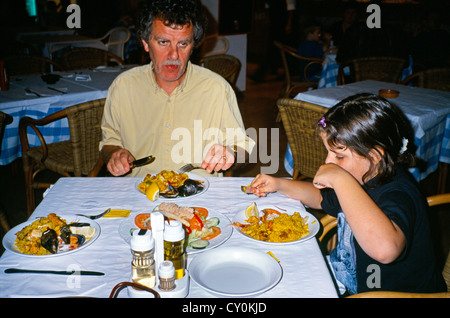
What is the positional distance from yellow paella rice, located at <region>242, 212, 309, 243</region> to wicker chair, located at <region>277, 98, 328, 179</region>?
128 centimetres

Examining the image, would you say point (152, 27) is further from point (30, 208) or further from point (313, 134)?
point (30, 208)

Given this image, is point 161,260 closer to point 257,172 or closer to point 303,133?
point 303,133

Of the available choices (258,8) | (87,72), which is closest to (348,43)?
(87,72)

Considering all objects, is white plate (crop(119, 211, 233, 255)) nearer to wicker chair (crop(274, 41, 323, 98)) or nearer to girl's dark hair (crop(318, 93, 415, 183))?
girl's dark hair (crop(318, 93, 415, 183))

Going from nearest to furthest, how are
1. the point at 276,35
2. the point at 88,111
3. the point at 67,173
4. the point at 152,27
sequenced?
the point at 152,27 → the point at 88,111 → the point at 67,173 → the point at 276,35

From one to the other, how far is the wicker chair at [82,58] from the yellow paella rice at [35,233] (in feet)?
A: 13.2

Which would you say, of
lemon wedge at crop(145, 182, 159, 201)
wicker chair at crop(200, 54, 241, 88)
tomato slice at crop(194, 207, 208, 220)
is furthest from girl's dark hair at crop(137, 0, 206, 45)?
wicker chair at crop(200, 54, 241, 88)

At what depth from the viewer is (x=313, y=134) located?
274 cm

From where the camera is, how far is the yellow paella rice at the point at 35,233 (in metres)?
1.24

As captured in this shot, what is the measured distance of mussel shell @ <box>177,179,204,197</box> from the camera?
1.71 metres

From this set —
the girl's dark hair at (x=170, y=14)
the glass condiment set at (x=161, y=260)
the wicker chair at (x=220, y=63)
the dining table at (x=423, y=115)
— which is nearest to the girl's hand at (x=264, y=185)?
the glass condiment set at (x=161, y=260)

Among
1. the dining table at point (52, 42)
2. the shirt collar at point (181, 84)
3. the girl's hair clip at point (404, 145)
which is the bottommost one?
the girl's hair clip at point (404, 145)

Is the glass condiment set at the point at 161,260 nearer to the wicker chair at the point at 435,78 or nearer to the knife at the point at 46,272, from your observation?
the knife at the point at 46,272
